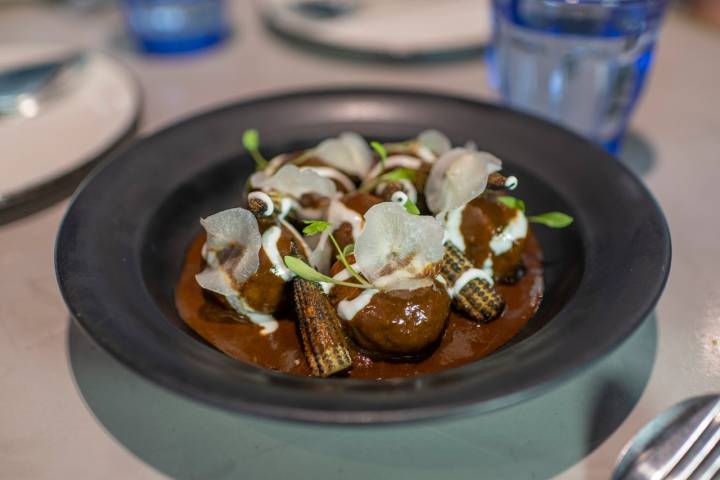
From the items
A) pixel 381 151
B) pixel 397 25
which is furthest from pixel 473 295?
pixel 397 25

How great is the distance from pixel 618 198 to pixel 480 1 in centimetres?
94

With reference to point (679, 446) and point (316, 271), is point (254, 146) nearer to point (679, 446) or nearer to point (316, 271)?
point (316, 271)

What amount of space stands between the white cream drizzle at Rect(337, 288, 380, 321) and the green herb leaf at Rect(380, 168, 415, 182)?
0.60 feet

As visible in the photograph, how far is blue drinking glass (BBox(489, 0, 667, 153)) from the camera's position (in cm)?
108

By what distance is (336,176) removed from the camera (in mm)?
899

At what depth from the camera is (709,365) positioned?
79 cm

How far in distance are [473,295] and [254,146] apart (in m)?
0.39

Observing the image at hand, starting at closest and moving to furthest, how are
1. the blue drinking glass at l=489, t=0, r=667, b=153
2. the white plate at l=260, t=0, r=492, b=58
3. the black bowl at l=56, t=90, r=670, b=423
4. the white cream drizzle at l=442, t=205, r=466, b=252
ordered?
the black bowl at l=56, t=90, r=670, b=423
the white cream drizzle at l=442, t=205, r=466, b=252
the blue drinking glass at l=489, t=0, r=667, b=153
the white plate at l=260, t=0, r=492, b=58

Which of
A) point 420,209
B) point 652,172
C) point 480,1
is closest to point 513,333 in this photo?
point 420,209

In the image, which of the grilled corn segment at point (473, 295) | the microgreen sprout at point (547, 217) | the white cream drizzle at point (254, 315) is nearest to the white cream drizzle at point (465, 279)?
the grilled corn segment at point (473, 295)

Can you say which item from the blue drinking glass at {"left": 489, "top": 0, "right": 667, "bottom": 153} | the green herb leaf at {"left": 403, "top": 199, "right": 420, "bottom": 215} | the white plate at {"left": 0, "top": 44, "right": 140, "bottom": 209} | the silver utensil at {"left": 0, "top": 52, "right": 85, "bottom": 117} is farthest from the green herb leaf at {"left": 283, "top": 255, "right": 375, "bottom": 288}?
the silver utensil at {"left": 0, "top": 52, "right": 85, "bottom": 117}

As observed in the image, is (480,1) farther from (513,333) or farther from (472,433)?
(472,433)

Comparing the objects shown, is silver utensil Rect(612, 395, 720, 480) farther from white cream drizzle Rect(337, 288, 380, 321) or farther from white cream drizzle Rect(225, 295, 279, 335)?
white cream drizzle Rect(225, 295, 279, 335)

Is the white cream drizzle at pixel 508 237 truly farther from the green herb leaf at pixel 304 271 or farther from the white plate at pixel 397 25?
the white plate at pixel 397 25
